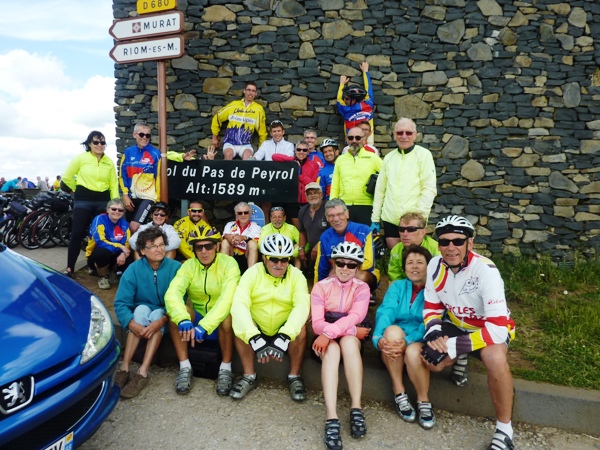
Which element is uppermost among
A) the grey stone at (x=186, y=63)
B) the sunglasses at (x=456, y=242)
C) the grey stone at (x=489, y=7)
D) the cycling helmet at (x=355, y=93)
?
the grey stone at (x=489, y=7)

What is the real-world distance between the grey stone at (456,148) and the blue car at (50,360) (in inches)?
225

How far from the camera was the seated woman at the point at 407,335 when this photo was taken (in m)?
2.94

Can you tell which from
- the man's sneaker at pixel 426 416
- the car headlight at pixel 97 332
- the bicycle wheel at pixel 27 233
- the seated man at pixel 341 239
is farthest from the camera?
the bicycle wheel at pixel 27 233

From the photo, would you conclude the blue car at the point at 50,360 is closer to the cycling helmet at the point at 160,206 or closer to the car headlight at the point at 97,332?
the car headlight at the point at 97,332

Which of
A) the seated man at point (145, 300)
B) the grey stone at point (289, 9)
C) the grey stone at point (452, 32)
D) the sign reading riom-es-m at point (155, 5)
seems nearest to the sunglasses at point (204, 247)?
the seated man at point (145, 300)

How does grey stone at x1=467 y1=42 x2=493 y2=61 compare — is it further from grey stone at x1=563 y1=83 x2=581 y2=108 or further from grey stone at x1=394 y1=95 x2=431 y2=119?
grey stone at x1=563 y1=83 x2=581 y2=108

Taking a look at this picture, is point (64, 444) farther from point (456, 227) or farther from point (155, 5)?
point (155, 5)

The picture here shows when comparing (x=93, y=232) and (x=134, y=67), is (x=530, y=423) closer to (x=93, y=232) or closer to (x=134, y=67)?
(x=93, y=232)

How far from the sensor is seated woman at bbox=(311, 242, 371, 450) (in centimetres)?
281

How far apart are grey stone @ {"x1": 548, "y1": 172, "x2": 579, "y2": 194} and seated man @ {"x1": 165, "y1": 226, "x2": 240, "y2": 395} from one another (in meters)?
5.39

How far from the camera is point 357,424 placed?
2.79 meters

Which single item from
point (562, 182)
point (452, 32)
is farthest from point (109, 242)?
point (562, 182)

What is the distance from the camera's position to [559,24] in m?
6.30

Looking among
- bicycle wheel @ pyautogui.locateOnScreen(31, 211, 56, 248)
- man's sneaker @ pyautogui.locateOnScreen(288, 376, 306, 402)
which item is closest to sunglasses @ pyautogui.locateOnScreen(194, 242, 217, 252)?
man's sneaker @ pyautogui.locateOnScreen(288, 376, 306, 402)
